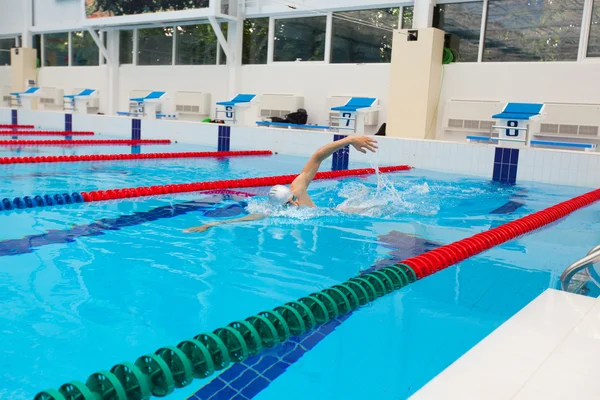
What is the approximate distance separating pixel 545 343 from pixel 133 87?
17.2m

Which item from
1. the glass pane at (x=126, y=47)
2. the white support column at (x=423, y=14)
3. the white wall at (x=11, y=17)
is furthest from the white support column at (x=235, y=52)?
the white wall at (x=11, y=17)

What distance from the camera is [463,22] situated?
38.7 feet

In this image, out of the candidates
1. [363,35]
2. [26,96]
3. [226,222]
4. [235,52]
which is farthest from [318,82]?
[226,222]

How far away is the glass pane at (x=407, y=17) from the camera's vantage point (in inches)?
490

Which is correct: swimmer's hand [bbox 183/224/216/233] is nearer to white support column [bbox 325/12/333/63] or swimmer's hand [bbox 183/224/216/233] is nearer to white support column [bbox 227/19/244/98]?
white support column [bbox 325/12/333/63]

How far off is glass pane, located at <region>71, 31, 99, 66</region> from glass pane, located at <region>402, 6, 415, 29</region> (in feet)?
34.7

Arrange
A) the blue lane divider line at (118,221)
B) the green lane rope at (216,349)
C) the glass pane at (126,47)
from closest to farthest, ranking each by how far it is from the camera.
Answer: the green lane rope at (216,349)
the blue lane divider line at (118,221)
the glass pane at (126,47)

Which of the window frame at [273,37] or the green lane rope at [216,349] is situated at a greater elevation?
the window frame at [273,37]

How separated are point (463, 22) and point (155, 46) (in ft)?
30.3

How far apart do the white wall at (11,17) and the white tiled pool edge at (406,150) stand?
7882mm

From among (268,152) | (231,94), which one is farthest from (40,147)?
(231,94)

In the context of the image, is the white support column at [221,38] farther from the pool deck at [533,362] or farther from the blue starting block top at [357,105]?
the pool deck at [533,362]

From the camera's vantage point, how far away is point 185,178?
23.9ft

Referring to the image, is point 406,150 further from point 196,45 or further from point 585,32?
point 196,45
